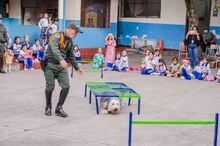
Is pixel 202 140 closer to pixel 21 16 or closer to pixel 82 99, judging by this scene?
pixel 82 99

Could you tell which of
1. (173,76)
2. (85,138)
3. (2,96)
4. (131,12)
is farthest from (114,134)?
(131,12)

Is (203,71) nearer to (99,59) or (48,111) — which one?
(99,59)

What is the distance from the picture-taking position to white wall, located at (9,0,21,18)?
61.4ft

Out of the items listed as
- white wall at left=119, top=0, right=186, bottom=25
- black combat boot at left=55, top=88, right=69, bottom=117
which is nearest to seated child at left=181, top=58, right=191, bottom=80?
white wall at left=119, top=0, right=186, bottom=25

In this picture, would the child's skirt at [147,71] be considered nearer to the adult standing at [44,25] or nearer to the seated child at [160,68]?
the seated child at [160,68]

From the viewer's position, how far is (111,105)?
7797mm

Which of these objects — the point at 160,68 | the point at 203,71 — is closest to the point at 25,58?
the point at 160,68

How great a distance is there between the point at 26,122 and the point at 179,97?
424cm

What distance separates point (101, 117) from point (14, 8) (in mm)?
12401

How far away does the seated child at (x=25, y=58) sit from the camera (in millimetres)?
14102

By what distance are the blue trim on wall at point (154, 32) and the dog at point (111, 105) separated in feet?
38.2

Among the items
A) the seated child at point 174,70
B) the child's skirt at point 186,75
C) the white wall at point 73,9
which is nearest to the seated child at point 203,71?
the child's skirt at point 186,75

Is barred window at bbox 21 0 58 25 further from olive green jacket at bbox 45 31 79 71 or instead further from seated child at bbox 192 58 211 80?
olive green jacket at bbox 45 31 79 71

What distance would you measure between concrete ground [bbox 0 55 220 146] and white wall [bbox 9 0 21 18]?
23.6 feet
